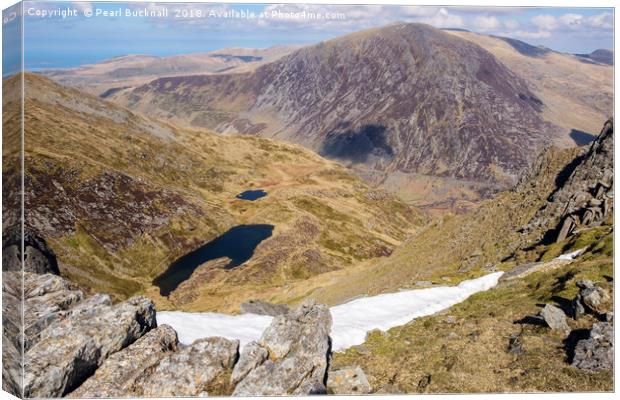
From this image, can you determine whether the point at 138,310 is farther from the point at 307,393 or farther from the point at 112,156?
the point at 112,156

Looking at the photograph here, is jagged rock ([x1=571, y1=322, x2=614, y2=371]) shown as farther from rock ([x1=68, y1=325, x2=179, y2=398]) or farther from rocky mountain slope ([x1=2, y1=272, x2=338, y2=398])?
rock ([x1=68, y1=325, x2=179, y2=398])

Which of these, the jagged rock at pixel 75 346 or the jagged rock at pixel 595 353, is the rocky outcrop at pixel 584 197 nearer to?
the jagged rock at pixel 595 353

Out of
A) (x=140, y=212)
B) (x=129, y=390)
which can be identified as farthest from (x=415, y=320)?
(x=140, y=212)

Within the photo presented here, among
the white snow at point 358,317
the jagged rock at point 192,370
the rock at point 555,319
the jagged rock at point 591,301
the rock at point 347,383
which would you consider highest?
the jagged rock at point 591,301

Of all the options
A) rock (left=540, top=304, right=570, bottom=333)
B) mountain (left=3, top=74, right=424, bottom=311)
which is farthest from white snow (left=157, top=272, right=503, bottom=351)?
mountain (left=3, top=74, right=424, bottom=311)

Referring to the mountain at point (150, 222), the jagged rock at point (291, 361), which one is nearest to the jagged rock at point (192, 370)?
the jagged rock at point (291, 361)

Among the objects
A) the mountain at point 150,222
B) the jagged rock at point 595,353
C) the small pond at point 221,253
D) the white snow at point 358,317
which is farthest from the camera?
the small pond at point 221,253

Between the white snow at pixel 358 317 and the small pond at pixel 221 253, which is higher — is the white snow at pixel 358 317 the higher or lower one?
the higher one
